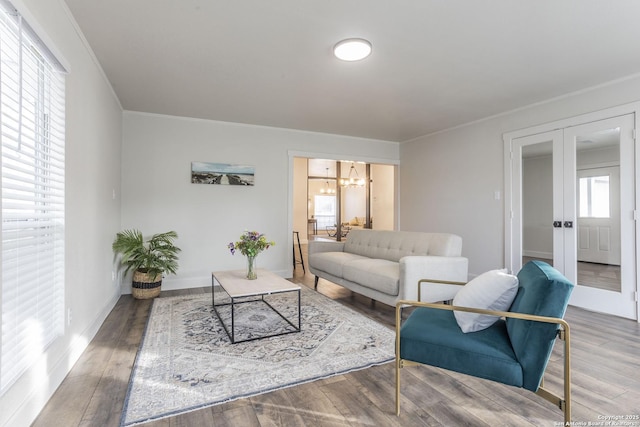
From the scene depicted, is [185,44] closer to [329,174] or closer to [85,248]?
[85,248]

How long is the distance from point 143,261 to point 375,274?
2838mm

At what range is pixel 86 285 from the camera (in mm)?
2701

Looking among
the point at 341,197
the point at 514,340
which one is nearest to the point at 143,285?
the point at 514,340

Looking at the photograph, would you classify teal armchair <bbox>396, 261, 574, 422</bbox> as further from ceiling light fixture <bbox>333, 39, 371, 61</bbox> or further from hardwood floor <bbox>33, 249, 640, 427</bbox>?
ceiling light fixture <bbox>333, 39, 371, 61</bbox>

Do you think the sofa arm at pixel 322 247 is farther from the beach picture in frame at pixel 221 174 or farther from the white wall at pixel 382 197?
the white wall at pixel 382 197

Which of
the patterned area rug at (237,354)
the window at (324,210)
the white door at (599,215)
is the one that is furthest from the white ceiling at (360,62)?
the window at (324,210)

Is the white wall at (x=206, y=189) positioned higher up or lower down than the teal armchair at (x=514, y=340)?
higher up

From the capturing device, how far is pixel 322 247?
4.88 m

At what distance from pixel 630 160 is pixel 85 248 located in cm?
510

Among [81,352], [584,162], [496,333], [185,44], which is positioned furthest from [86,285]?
[584,162]

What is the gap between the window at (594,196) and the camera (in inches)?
139

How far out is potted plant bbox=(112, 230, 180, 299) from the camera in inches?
156

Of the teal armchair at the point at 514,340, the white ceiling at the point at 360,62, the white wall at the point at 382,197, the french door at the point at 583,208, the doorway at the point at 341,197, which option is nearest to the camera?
Result: the teal armchair at the point at 514,340

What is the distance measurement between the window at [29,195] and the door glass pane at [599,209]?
481cm
